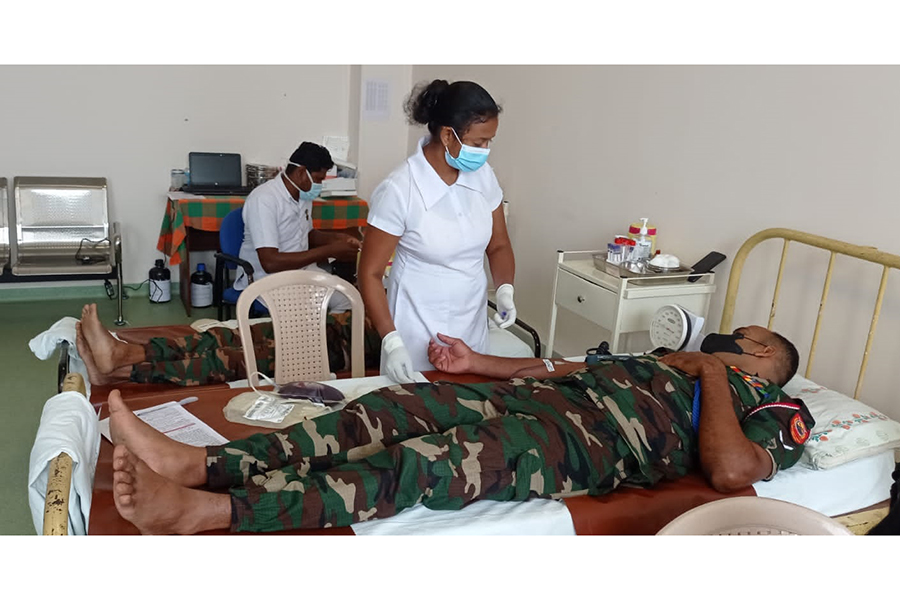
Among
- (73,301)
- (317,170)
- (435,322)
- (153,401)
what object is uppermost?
(317,170)

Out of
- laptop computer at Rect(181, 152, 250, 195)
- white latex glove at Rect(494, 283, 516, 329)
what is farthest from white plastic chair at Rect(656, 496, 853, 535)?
laptop computer at Rect(181, 152, 250, 195)

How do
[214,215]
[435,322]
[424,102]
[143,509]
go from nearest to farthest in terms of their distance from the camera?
[143,509] → [424,102] → [435,322] → [214,215]

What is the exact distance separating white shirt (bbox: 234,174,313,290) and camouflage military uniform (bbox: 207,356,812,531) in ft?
5.80

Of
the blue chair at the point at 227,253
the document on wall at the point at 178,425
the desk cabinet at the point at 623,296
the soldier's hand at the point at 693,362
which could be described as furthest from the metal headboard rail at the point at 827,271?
the blue chair at the point at 227,253

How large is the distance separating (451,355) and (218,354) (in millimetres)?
749

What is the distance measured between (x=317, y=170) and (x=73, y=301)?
2103 mm

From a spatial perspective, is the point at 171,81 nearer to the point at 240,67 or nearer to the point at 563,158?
the point at 240,67

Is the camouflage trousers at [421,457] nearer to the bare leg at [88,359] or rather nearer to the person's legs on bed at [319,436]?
the person's legs on bed at [319,436]

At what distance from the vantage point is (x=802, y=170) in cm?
239

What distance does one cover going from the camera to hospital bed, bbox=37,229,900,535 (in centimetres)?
154

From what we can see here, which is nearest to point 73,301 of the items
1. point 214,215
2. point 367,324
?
point 214,215

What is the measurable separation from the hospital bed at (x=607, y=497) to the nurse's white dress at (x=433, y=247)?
0.60ft

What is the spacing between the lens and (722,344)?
82.7 inches

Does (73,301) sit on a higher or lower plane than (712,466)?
lower
